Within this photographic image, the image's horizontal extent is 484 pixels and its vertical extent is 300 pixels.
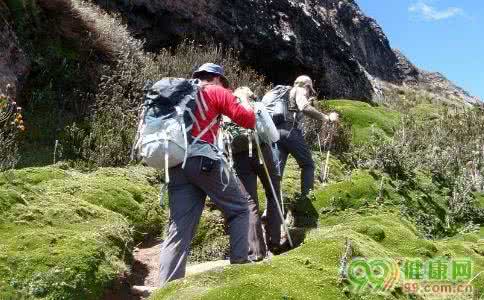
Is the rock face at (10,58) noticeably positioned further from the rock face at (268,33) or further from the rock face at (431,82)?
the rock face at (431,82)

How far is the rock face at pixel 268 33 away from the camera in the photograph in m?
15.1

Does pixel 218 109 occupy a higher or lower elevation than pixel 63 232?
higher

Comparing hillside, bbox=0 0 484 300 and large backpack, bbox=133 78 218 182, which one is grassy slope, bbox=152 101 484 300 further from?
large backpack, bbox=133 78 218 182

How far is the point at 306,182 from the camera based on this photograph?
7.50m

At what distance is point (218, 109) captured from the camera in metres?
4.71

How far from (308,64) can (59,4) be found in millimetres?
8846

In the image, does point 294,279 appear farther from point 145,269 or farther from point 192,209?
point 145,269

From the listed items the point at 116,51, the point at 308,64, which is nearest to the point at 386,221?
the point at 116,51

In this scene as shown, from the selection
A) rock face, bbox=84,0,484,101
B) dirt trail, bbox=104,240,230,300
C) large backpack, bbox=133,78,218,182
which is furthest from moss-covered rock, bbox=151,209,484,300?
rock face, bbox=84,0,484,101

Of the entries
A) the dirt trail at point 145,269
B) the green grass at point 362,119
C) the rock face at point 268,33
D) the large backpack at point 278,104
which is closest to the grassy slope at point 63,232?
the dirt trail at point 145,269

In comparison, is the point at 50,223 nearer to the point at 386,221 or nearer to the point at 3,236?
the point at 3,236

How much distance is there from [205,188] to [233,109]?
673 millimetres

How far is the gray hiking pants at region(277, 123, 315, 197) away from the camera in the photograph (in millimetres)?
A: 7094

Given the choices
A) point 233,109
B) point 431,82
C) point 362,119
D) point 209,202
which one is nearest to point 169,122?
point 233,109
